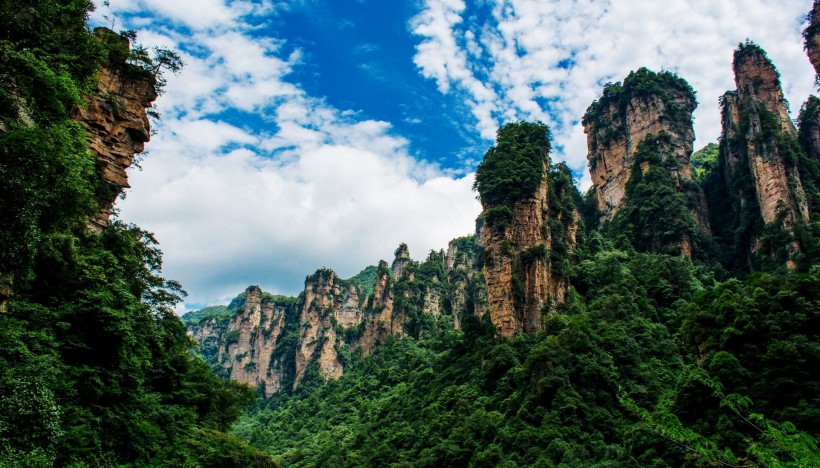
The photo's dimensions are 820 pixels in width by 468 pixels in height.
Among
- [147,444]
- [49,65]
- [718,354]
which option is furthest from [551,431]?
[49,65]

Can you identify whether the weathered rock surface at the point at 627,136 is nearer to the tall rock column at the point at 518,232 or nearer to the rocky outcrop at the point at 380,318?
the tall rock column at the point at 518,232

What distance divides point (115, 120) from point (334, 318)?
8043 cm

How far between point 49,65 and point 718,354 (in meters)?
23.7

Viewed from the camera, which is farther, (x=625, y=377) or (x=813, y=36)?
(x=813, y=36)

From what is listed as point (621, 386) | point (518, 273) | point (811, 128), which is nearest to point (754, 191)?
point (811, 128)

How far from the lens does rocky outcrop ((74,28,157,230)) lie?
19172 mm

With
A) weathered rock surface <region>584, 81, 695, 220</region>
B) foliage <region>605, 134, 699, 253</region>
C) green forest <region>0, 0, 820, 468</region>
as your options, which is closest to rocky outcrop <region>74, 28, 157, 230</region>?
green forest <region>0, 0, 820, 468</region>

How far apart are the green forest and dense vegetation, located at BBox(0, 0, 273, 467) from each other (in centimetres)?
6

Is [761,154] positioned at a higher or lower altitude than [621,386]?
higher

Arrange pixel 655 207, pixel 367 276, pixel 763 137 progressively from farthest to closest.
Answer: pixel 367 276, pixel 655 207, pixel 763 137

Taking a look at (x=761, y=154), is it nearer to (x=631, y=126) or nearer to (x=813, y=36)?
(x=813, y=36)

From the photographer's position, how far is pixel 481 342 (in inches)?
1767

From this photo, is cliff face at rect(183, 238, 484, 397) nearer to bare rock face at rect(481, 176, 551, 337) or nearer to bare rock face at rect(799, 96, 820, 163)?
bare rock face at rect(481, 176, 551, 337)

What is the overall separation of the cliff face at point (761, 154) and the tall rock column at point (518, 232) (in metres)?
18.7
